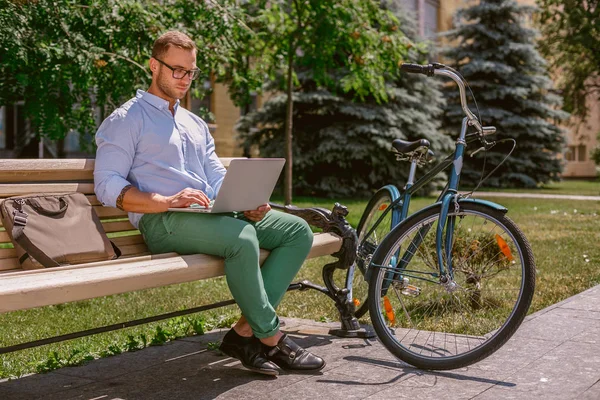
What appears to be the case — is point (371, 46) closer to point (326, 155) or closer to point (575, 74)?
point (326, 155)

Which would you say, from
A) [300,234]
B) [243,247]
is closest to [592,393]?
[300,234]

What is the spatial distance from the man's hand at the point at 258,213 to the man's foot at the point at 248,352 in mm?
546

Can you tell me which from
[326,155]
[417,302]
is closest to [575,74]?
[326,155]

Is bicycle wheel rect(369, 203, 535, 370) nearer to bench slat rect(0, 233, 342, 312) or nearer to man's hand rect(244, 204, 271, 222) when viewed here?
man's hand rect(244, 204, 271, 222)

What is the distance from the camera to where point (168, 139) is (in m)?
3.94

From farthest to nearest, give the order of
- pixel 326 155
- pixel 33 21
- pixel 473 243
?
1. pixel 326 155
2. pixel 33 21
3. pixel 473 243

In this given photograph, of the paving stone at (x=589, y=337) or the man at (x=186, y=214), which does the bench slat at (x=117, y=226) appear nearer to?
the man at (x=186, y=214)

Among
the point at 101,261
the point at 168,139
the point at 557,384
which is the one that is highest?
the point at 168,139

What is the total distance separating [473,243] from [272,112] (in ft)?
55.1

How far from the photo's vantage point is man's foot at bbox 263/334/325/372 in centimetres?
388

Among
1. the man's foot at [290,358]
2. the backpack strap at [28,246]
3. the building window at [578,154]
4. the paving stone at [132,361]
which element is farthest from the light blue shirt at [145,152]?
the building window at [578,154]

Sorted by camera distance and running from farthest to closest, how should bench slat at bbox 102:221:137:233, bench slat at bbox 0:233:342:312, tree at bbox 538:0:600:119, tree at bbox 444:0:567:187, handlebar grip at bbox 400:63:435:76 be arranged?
tree at bbox 444:0:567:187 < tree at bbox 538:0:600:119 < handlebar grip at bbox 400:63:435:76 < bench slat at bbox 102:221:137:233 < bench slat at bbox 0:233:342:312

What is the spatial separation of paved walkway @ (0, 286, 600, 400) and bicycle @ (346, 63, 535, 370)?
0.15m

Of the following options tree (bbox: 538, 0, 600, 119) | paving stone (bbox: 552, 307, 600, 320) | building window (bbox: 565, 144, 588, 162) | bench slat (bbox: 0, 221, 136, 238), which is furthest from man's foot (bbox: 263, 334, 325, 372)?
building window (bbox: 565, 144, 588, 162)
